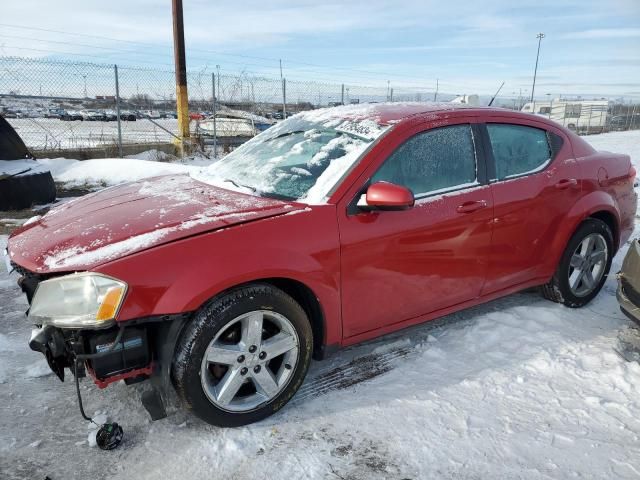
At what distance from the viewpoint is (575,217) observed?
377 cm

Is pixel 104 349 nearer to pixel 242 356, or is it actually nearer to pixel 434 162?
pixel 242 356

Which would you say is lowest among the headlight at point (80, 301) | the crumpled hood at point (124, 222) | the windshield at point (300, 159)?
the headlight at point (80, 301)

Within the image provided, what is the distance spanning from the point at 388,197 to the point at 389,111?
A: 0.91 metres

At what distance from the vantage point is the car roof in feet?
10.4

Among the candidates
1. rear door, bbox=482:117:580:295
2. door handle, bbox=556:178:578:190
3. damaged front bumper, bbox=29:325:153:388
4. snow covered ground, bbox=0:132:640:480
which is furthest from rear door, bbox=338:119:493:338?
damaged front bumper, bbox=29:325:153:388

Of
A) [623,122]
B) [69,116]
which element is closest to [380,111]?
[69,116]

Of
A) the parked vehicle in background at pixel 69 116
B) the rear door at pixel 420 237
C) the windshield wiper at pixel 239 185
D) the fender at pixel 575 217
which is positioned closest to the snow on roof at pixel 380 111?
the rear door at pixel 420 237

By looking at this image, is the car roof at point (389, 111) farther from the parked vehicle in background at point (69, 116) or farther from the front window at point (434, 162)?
the parked vehicle in background at point (69, 116)

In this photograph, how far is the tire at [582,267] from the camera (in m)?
3.87

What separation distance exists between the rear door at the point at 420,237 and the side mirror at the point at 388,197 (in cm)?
10

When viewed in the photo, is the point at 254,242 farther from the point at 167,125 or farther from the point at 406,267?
the point at 167,125

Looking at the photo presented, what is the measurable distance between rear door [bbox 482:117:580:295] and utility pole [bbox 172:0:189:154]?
1023 centimetres

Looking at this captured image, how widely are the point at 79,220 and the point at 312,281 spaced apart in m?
1.36

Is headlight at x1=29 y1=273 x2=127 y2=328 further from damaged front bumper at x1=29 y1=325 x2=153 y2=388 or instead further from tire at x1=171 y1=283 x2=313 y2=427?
tire at x1=171 y1=283 x2=313 y2=427
